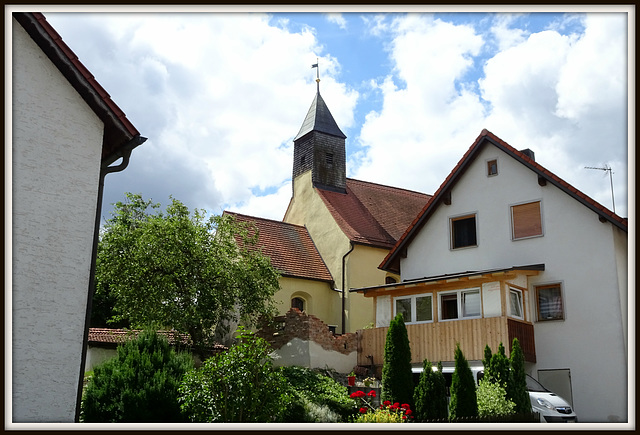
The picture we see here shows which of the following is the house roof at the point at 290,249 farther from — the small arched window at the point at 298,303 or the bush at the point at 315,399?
the bush at the point at 315,399

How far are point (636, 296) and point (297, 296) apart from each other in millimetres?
18652

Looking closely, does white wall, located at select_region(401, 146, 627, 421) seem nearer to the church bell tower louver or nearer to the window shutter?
the window shutter

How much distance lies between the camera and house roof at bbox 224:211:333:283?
28734 mm

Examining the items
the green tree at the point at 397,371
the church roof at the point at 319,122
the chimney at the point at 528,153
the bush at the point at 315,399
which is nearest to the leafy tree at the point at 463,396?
the green tree at the point at 397,371

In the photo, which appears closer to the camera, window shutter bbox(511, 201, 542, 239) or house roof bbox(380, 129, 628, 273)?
house roof bbox(380, 129, 628, 273)

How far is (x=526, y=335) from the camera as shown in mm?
20266

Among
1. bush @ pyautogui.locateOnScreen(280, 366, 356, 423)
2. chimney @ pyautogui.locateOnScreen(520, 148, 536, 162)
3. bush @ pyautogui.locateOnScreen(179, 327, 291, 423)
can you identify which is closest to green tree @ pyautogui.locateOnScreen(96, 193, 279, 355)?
bush @ pyautogui.locateOnScreen(280, 366, 356, 423)

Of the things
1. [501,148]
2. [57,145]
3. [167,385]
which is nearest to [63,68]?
[57,145]

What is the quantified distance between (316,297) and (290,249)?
2.59m

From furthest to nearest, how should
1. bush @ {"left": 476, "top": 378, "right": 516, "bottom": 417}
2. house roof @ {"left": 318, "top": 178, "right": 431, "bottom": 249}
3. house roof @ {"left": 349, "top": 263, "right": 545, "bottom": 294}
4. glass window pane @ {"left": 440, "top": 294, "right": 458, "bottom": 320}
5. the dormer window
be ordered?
1. house roof @ {"left": 318, "top": 178, "right": 431, "bottom": 249}
2. the dormer window
3. glass window pane @ {"left": 440, "top": 294, "right": 458, "bottom": 320}
4. house roof @ {"left": 349, "top": 263, "right": 545, "bottom": 294}
5. bush @ {"left": 476, "top": 378, "right": 516, "bottom": 417}

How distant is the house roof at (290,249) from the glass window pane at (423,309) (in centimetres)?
738

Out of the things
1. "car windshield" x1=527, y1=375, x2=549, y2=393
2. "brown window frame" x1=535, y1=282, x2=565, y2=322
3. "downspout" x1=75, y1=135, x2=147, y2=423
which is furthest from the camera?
"brown window frame" x1=535, y1=282, x2=565, y2=322

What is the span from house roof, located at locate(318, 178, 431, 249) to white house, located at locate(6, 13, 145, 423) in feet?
57.0

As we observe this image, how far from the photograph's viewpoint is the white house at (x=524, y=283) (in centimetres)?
1944
